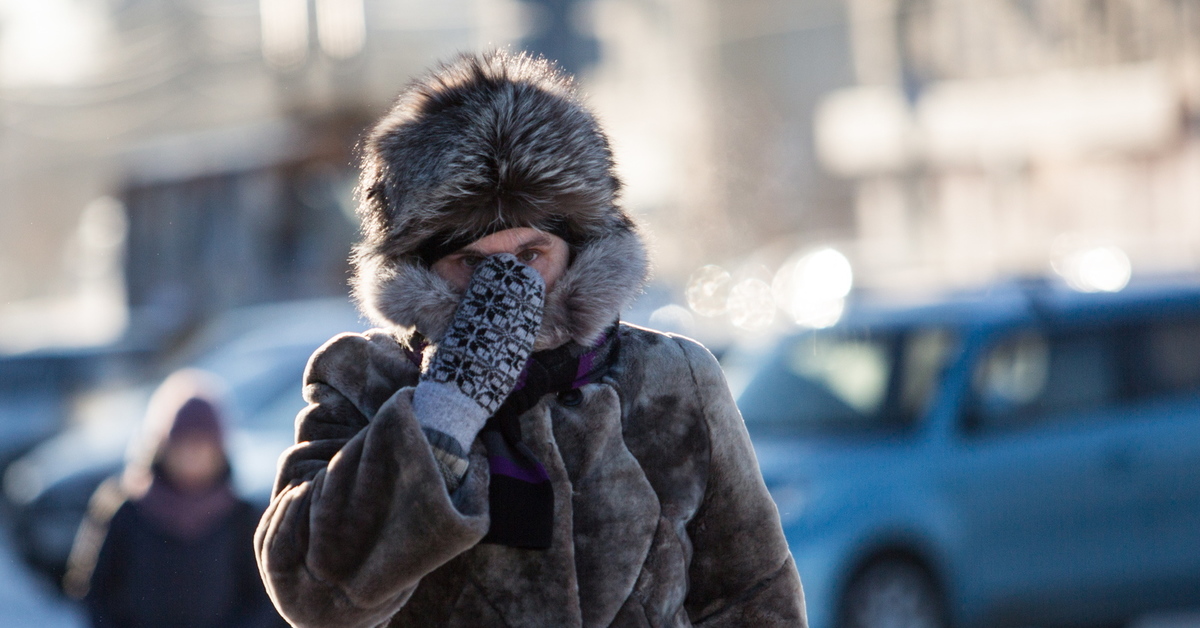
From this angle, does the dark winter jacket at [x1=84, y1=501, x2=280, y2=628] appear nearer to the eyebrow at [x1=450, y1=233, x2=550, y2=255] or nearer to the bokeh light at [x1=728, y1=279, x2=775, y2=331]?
the eyebrow at [x1=450, y1=233, x2=550, y2=255]

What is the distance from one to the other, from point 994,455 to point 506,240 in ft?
14.9

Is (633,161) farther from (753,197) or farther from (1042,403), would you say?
(1042,403)

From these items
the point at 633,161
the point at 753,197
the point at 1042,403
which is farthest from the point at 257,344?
the point at 633,161

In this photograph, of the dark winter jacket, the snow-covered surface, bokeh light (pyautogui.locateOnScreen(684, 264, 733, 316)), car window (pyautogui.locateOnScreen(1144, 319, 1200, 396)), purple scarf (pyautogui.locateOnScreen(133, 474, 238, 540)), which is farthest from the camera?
bokeh light (pyautogui.locateOnScreen(684, 264, 733, 316))

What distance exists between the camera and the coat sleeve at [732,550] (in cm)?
229

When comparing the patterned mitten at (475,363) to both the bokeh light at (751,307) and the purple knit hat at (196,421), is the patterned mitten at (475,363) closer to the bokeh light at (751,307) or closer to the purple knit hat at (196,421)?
the purple knit hat at (196,421)

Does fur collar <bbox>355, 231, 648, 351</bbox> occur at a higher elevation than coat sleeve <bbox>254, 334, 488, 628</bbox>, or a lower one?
higher

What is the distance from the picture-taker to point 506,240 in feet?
7.25

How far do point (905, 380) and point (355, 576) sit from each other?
15.9 ft

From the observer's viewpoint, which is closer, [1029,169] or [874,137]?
[1029,169]

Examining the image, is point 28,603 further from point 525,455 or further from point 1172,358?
point 525,455

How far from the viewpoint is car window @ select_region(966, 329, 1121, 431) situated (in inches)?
253

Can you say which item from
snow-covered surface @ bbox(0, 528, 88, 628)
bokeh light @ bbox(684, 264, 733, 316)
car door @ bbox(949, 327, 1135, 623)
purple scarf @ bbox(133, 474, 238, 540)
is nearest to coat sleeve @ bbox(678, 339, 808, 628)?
purple scarf @ bbox(133, 474, 238, 540)

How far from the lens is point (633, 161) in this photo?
3531 centimetres
